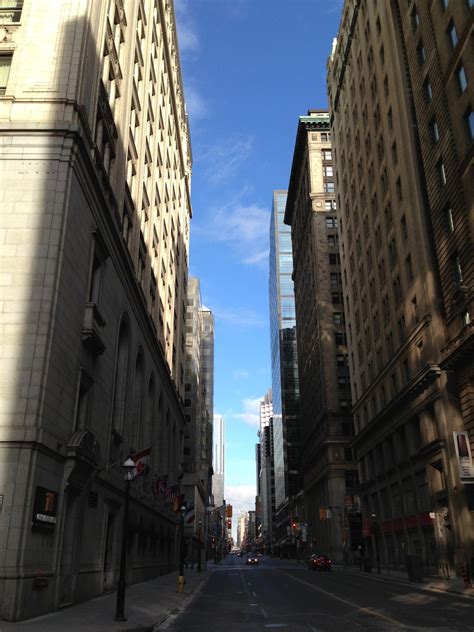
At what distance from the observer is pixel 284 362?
493 feet

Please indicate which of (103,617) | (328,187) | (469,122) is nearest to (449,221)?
(469,122)

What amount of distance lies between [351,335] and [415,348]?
2810 centimetres

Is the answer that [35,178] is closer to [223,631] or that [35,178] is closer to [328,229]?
[223,631]

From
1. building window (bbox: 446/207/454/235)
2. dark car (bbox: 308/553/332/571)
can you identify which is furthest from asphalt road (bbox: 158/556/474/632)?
dark car (bbox: 308/553/332/571)

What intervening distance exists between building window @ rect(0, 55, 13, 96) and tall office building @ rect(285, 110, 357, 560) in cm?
6565

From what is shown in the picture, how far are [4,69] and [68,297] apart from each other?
1113 centimetres

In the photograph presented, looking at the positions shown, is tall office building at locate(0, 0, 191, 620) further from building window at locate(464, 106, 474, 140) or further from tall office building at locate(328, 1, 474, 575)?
building window at locate(464, 106, 474, 140)

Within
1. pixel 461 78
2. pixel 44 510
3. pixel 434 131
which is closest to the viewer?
pixel 44 510

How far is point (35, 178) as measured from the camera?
22422 millimetres

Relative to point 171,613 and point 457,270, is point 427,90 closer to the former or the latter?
point 457,270

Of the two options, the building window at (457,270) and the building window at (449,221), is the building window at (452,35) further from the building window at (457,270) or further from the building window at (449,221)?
the building window at (457,270)


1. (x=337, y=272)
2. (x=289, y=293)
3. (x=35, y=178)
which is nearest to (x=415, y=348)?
(x=35, y=178)

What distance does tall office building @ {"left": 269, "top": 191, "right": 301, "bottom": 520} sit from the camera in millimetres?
Answer: 136625

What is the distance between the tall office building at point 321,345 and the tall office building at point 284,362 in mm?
18522
